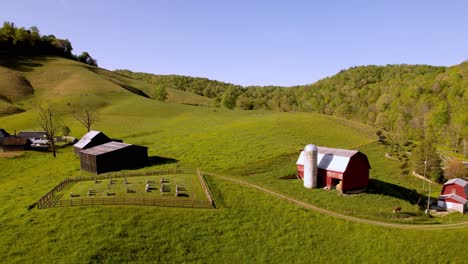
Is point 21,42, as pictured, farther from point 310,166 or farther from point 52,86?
point 310,166

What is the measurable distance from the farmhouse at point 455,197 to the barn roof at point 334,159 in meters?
17.4

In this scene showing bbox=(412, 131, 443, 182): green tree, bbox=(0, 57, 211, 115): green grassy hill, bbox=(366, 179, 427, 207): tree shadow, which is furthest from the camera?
bbox=(0, 57, 211, 115): green grassy hill

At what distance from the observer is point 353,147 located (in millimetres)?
76812

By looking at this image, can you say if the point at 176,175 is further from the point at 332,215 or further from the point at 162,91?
the point at 162,91

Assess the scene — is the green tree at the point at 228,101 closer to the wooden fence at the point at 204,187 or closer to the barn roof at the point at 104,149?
the barn roof at the point at 104,149

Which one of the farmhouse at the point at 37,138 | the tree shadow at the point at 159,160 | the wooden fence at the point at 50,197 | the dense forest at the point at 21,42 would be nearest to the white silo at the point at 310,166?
the tree shadow at the point at 159,160

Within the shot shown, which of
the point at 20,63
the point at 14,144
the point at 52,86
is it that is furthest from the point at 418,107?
the point at 20,63

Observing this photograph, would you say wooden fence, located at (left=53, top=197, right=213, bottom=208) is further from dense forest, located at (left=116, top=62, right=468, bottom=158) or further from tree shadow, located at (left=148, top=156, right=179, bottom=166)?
dense forest, located at (left=116, top=62, right=468, bottom=158)

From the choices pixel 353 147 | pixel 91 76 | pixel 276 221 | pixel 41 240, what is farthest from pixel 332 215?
pixel 91 76

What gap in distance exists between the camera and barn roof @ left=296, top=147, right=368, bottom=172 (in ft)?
161

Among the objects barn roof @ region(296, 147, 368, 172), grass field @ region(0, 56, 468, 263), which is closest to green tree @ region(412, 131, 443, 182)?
grass field @ region(0, 56, 468, 263)

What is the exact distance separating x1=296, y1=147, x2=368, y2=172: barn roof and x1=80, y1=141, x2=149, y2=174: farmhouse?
2808cm

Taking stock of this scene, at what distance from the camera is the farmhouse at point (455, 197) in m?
52.6

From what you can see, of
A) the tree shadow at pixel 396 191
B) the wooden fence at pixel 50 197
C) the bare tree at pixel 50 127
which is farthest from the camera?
the bare tree at pixel 50 127
